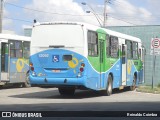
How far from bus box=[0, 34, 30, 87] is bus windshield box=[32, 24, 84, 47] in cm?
661

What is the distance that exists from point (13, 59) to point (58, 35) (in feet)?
25.9

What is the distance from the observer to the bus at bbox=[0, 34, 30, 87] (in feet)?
86.8

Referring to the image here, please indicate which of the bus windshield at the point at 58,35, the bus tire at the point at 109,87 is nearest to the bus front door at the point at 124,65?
the bus tire at the point at 109,87

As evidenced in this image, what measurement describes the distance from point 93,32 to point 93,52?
36.7 inches

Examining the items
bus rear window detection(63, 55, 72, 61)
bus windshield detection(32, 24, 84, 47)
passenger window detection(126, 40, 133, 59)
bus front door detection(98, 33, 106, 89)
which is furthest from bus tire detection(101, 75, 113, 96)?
passenger window detection(126, 40, 133, 59)

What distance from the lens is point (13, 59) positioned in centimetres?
2717

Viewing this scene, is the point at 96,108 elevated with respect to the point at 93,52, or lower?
lower

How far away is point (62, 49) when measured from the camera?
1978cm

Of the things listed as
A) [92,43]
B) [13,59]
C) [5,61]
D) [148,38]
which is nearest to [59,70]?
[92,43]

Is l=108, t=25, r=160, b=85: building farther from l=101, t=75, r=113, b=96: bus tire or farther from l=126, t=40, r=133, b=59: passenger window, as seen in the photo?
l=101, t=75, r=113, b=96: bus tire

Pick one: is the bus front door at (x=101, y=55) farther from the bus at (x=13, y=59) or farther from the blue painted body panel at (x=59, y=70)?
the bus at (x=13, y=59)

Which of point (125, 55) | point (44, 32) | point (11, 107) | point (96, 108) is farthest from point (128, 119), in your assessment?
point (125, 55)

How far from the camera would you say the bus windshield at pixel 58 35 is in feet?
64.7

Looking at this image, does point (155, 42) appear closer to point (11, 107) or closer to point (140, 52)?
point (140, 52)
